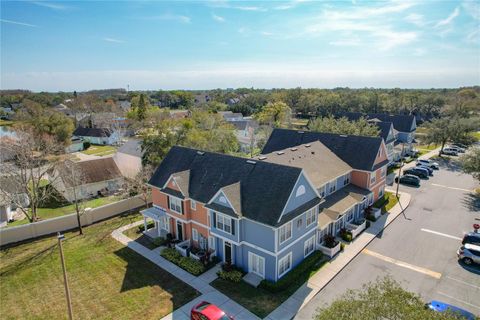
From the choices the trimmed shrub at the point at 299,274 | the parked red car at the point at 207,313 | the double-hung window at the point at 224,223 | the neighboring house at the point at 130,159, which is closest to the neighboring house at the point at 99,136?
the neighboring house at the point at 130,159

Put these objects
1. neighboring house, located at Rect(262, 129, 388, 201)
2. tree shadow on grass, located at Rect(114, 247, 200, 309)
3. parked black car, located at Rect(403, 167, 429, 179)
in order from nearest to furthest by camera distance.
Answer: tree shadow on grass, located at Rect(114, 247, 200, 309)
neighboring house, located at Rect(262, 129, 388, 201)
parked black car, located at Rect(403, 167, 429, 179)

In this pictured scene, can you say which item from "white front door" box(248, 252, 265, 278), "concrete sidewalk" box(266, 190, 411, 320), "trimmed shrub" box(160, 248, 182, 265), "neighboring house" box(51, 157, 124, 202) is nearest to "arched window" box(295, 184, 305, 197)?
"white front door" box(248, 252, 265, 278)

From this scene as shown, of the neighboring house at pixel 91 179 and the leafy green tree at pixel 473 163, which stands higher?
the leafy green tree at pixel 473 163

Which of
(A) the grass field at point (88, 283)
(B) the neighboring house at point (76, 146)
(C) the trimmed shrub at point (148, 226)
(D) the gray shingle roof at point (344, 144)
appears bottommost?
(A) the grass field at point (88, 283)

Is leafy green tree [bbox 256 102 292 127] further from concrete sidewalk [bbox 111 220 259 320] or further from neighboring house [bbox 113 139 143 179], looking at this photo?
concrete sidewalk [bbox 111 220 259 320]

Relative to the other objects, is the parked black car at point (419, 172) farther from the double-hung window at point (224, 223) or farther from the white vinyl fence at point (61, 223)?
the white vinyl fence at point (61, 223)

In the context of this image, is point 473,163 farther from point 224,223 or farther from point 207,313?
point 207,313
